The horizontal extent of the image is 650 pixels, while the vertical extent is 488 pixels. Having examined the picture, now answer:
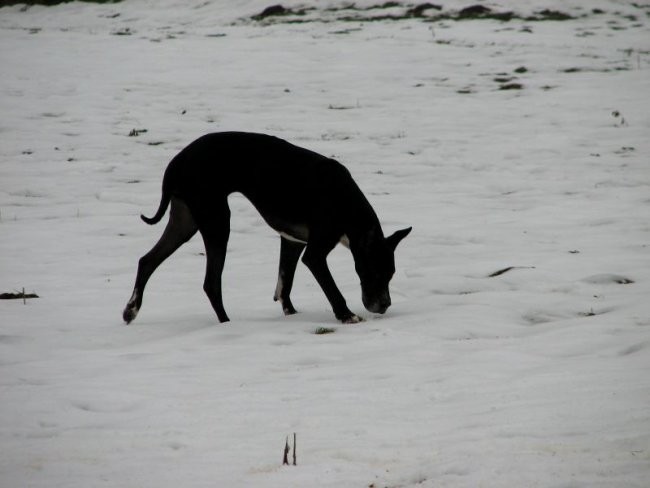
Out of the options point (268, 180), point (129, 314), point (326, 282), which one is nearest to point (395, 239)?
point (326, 282)

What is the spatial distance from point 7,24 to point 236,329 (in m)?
29.3

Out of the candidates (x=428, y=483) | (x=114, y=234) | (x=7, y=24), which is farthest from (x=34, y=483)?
(x=7, y=24)

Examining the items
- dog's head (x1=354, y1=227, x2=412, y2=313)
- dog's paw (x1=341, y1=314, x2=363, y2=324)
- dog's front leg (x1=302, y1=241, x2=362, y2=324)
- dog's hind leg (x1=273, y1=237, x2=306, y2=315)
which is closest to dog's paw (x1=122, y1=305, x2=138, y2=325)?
dog's hind leg (x1=273, y1=237, x2=306, y2=315)

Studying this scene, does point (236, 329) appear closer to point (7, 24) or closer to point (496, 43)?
point (496, 43)

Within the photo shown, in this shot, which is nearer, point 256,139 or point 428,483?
point 428,483

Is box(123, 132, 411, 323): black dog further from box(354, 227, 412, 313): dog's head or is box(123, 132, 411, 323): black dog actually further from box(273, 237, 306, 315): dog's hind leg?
box(273, 237, 306, 315): dog's hind leg

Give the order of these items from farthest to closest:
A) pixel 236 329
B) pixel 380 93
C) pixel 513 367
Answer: pixel 380 93 → pixel 236 329 → pixel 513 367

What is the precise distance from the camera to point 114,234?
10562 mm

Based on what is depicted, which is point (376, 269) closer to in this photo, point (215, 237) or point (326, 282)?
point (326, 282)

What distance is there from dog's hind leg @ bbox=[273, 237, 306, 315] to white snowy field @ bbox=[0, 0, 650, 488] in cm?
16

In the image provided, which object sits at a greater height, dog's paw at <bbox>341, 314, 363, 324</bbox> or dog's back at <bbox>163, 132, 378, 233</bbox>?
dog's back at <bbox>163, 132, 378, 233</bbox>

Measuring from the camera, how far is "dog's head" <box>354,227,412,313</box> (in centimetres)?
731

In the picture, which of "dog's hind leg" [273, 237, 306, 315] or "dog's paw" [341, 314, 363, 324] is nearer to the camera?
"dog's paw" [341, 314, 363, 324]

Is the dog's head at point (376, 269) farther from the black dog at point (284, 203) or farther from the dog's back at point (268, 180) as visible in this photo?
the dog's back at point (268, 180)
